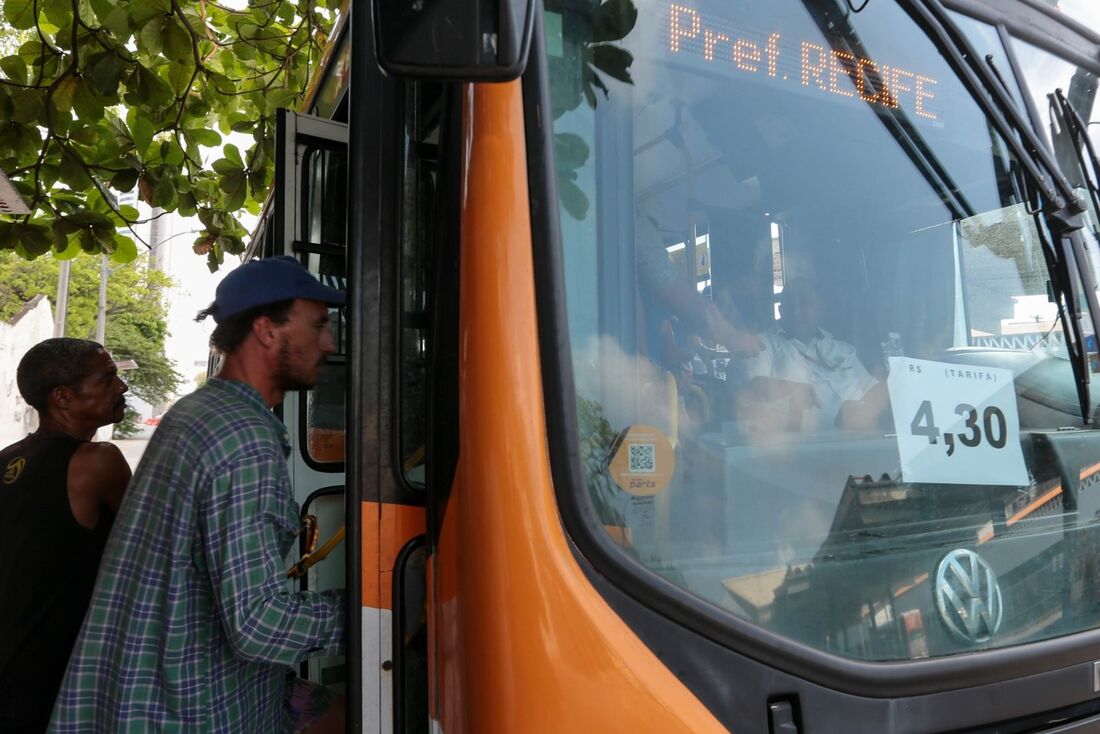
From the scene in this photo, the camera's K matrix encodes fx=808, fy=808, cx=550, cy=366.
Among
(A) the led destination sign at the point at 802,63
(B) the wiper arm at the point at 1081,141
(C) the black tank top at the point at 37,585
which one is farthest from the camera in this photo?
(C) the black tank top at the point at 37,585

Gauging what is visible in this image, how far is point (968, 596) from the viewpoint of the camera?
142 cm

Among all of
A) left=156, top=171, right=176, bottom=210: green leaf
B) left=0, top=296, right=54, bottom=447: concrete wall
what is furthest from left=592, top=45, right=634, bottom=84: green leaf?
left=0, top=296, right=54, bottom=447: concrete wall

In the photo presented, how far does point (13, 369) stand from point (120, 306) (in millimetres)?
13006

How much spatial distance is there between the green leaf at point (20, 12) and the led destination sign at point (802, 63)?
10.9ft

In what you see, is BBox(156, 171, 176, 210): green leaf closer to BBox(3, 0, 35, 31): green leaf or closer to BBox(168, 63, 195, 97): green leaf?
BBox(168, 63, 195, 97): green leaf

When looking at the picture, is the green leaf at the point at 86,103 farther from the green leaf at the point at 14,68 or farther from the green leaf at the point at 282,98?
the green leaf at the point at 282,98

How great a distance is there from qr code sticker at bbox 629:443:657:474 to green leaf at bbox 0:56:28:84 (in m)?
3.83

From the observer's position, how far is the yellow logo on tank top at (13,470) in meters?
2.34

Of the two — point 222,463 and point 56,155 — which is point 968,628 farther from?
point 56,155

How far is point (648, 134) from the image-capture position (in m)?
1.41

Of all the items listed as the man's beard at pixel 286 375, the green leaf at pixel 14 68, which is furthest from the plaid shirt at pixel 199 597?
the green leaf at pixel 14 68

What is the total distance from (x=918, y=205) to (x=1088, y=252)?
0.42m

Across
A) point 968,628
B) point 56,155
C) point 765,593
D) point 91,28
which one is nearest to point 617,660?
point 765,593

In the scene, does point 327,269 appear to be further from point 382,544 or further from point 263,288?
point 382,544
